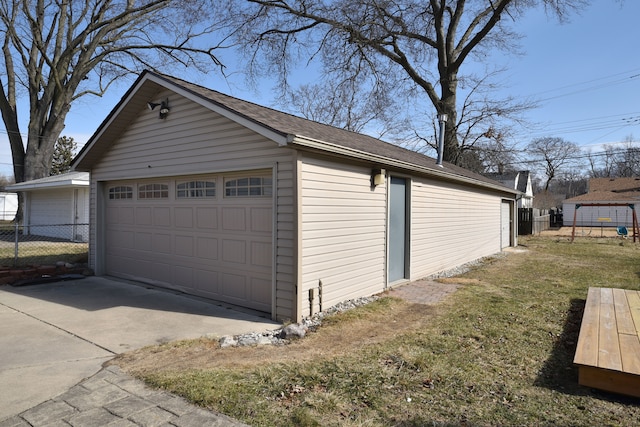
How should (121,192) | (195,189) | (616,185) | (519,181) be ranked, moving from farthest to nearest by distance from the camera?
(519,181)
(616,185)
(121,192)
(195,189)

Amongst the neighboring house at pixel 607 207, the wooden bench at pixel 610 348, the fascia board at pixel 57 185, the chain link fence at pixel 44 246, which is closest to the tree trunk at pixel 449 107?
the wooden bench at pixel 610 348

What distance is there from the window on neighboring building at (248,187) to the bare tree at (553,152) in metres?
51.5

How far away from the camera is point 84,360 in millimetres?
3861

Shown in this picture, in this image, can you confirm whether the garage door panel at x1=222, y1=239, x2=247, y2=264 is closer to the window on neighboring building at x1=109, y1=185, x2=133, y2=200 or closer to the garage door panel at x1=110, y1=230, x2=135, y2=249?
the garage door panel at x1=110, y1=230, x2=135, y2=249

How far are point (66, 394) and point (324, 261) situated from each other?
11.0 feet

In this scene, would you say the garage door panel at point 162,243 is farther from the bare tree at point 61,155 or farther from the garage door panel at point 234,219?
the bare tree at point 61,155

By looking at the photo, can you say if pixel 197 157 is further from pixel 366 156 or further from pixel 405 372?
pixel 405 372

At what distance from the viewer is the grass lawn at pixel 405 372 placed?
290 centimetres

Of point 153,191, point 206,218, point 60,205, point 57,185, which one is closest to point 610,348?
point 206,218

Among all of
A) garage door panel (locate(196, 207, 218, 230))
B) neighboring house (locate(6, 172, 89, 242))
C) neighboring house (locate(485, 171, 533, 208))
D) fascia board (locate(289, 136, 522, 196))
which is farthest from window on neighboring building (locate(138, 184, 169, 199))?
neighboring house (locate(485, 171, 533, 208))

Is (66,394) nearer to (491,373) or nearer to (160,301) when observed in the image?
(160,301)

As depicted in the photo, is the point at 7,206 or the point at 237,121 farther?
the point at 7,206

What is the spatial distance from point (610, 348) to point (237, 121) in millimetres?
4977

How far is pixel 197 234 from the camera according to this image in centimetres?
669
